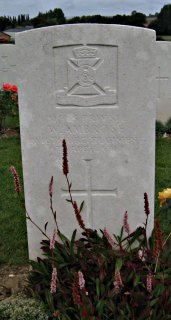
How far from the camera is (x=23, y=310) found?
7.78 ft

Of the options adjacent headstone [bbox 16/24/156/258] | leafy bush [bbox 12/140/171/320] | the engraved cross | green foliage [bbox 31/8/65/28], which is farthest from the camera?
green foliage [bbox 31/8/65/28]

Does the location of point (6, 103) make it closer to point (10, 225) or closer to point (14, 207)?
point (14, 207)

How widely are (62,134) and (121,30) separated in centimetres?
71

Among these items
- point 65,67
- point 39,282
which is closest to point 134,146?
point 65,67

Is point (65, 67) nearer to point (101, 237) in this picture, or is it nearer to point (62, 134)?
point (62, 134)

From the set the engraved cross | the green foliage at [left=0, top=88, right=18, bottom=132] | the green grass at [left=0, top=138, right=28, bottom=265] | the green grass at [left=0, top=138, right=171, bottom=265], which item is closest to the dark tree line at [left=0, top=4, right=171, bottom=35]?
the green foliage at [left=0, top=88, right=18, bottom=132]

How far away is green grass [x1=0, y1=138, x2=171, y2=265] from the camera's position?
3.46 metres

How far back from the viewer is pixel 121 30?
2.43m

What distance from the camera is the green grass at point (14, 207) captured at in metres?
3.46

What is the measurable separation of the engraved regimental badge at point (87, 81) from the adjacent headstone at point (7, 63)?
281 inches

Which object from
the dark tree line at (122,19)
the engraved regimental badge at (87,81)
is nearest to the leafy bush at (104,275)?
the engraved regimental badge at (87,81)

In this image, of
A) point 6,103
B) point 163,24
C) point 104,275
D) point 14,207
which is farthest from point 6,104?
point 163,24

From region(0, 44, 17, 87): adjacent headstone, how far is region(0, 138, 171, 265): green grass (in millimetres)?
3076

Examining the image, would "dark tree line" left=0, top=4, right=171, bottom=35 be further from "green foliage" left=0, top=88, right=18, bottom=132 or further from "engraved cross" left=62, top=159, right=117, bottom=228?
"engraved cross" left=62, top=159, right=117, bottom=228
